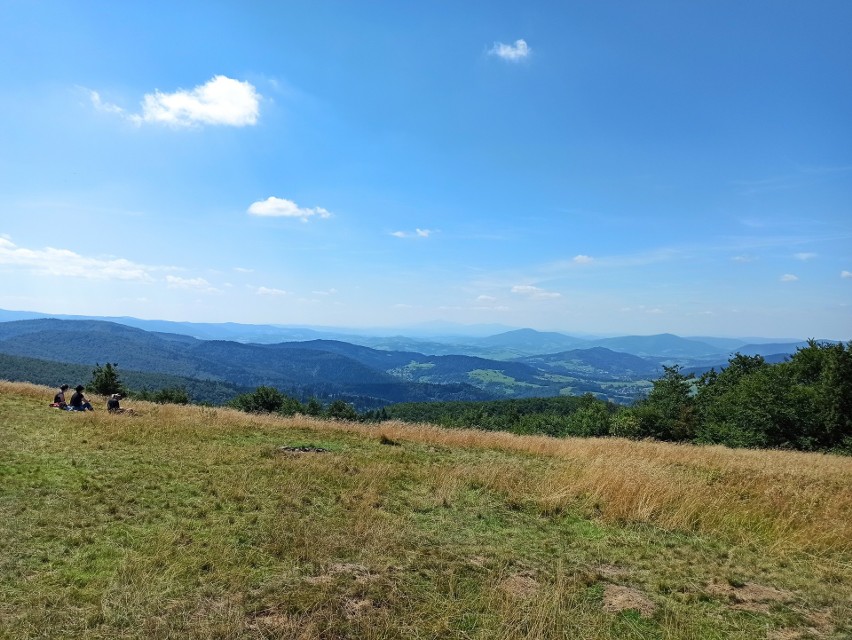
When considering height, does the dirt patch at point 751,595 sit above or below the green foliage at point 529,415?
above

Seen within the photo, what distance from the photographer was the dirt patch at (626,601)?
16.9ft

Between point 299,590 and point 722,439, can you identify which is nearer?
point 299,590

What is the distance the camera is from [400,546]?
662 centimetres

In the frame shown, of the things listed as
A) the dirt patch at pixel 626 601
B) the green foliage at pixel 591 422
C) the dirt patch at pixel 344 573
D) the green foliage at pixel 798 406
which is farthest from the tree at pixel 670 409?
the dirt patch at pixel 344 573

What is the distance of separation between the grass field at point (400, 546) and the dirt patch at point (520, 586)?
0.03m

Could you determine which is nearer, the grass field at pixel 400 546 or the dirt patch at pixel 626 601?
the grass field at pixel 400 546

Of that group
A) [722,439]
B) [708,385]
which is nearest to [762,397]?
[722,439]

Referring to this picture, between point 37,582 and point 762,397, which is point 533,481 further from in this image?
point 762,397

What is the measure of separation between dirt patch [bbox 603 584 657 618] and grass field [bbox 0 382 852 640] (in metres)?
0.04

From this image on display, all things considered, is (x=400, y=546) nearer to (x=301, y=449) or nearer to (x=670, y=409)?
(x=301, y=449)

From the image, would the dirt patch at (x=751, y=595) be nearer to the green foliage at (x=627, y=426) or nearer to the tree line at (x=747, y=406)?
the tree line at (x=747, y=406)

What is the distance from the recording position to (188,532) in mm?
6742

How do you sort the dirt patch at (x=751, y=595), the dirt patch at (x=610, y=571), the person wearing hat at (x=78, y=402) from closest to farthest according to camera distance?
the dirt patch at (x=751, y=595), the dirt patch at (x=610, y=571), the person wearing hat at (x=78, y=402)

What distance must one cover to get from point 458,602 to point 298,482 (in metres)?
5.40
